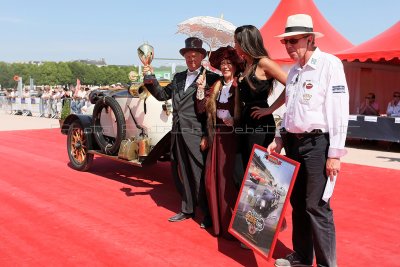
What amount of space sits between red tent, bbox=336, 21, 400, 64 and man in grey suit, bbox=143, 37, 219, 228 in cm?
820

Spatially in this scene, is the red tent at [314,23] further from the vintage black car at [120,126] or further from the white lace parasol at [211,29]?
the white lace parasol at [211,29]

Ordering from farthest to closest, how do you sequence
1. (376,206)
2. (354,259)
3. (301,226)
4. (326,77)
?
1. (376,206)
2. (354,259)
3. (301,226)
4. (326,77)

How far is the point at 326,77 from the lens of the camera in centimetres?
274

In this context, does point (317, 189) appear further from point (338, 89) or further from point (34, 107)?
point (34, 107)

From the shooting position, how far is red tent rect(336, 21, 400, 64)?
10859mm

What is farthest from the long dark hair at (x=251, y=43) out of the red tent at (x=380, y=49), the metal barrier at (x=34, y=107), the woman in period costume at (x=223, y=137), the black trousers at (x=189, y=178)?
the metal barrier at (x=34, y=107)

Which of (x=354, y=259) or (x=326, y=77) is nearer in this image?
(x=326, y=77)

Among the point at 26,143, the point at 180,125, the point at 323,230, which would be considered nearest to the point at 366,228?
the point at 323,230

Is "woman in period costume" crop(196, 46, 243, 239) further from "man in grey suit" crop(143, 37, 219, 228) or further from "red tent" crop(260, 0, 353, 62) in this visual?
"red tent" crop(260, 0, 353, 62)

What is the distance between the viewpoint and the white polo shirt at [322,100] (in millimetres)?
2699

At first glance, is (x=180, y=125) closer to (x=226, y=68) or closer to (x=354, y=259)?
(x=226, y=68)

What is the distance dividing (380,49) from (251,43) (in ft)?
29.7

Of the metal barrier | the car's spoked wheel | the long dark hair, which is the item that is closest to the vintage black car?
the car's spoked wheel

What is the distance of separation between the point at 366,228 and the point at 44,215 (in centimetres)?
325
